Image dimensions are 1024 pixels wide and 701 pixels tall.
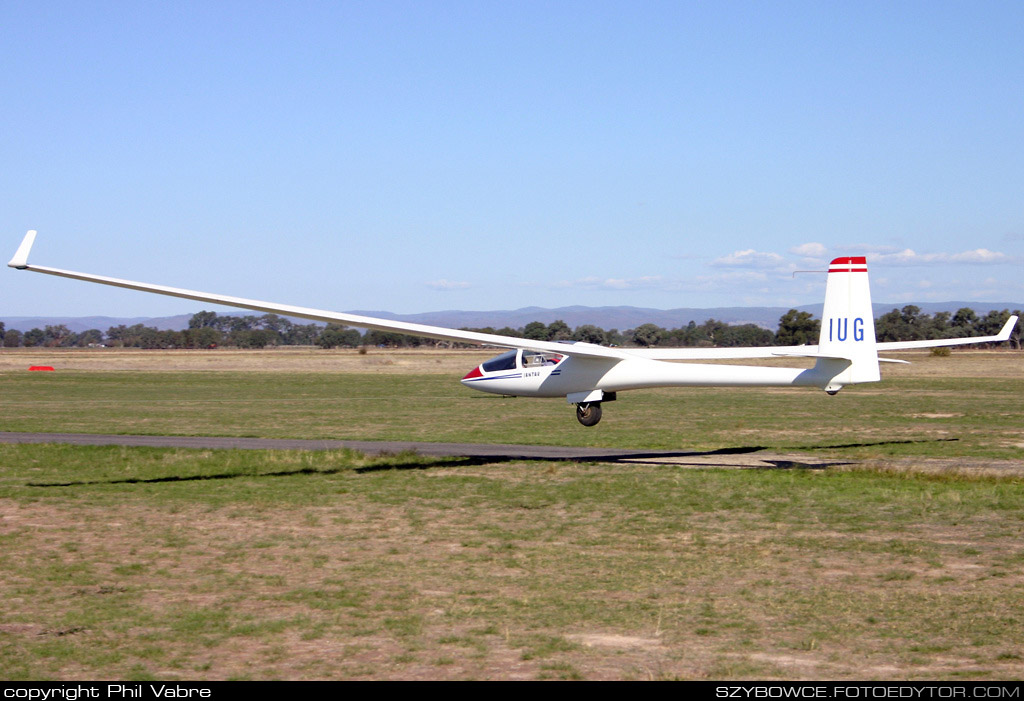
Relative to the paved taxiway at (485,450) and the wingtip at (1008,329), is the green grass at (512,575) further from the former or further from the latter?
the wingtip at (1008,329)

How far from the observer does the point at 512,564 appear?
13.3 m

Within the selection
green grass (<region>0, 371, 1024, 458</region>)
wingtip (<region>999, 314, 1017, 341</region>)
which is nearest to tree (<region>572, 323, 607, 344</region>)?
green grass (<region>0, 371, 1024, 458</region>)

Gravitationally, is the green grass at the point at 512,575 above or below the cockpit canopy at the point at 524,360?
below

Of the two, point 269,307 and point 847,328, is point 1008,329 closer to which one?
point 847,328

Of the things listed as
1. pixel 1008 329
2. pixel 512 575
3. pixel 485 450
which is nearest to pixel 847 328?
pixel 1008 329

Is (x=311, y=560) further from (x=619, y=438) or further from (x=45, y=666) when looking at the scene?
(x=619, y=438)

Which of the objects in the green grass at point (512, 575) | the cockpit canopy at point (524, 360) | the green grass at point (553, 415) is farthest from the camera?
the green grass at point (553, 415)

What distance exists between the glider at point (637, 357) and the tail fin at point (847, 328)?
2cm

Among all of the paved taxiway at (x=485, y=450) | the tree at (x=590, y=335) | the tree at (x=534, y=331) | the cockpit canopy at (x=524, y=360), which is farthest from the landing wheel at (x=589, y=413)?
the tree at (x=590, y=335)

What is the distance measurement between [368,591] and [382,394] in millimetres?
43285

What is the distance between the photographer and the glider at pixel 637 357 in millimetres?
20172

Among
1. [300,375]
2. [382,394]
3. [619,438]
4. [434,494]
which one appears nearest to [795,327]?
[300,375]

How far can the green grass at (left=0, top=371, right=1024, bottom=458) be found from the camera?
29.9 meters
